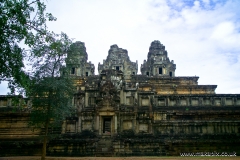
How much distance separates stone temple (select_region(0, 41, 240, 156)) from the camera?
24672 millimetres

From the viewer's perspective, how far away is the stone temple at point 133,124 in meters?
24.7

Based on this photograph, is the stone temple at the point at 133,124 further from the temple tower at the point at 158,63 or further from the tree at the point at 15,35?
the temple tower at the point at 158,63

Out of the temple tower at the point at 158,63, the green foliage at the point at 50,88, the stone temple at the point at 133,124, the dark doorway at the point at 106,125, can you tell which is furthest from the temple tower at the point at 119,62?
the green foliage at the point at 50,88

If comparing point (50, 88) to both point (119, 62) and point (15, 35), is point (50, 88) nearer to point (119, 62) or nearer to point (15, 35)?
point (15, 35)

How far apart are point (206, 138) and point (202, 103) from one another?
8906 mm

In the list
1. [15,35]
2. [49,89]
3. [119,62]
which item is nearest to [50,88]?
[49,89]

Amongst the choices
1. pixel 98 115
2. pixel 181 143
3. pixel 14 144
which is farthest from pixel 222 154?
pixel 14 144

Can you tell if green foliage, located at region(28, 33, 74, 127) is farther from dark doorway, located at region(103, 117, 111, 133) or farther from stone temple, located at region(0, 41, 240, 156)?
dark doorway, located at region(103, 117, 111, 133)

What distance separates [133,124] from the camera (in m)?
27.7

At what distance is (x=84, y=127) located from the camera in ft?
91.8

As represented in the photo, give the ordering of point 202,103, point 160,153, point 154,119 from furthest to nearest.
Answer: point 202,103 < point 154,119 < point 160,153

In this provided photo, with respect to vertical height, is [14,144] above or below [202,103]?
below

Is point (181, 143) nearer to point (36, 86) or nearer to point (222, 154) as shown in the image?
point (222, 154)

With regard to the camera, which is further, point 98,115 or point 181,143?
point 98,115
